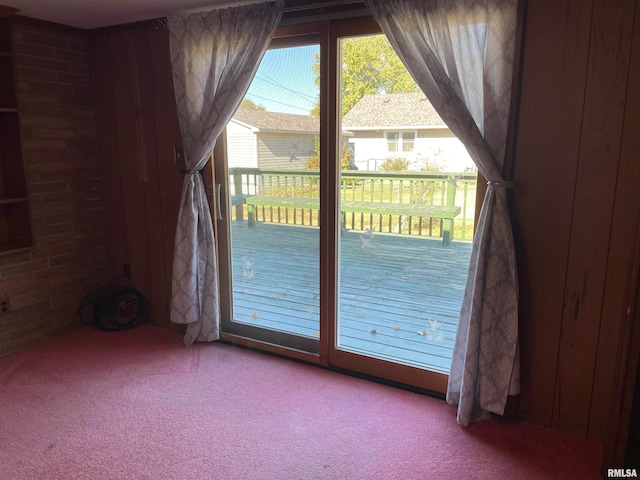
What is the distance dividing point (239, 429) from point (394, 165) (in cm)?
162

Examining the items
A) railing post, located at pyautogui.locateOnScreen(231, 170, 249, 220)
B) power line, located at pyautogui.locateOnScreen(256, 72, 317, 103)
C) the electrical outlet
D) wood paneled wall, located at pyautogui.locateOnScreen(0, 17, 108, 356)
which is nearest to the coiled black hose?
wood paneled wall, located at pyautogui.locateOnScreen(0, 17, 108, 356)

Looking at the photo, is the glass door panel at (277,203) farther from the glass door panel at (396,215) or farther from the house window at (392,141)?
the house window at (392,141)

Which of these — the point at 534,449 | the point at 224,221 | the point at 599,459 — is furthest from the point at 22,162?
the point at 599,459

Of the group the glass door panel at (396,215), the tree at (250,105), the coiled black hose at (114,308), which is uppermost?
the tree at (250,105)

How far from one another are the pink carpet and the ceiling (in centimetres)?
219

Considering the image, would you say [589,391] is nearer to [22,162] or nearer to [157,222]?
[157,222]

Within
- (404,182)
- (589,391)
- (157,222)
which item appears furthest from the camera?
(157,222)

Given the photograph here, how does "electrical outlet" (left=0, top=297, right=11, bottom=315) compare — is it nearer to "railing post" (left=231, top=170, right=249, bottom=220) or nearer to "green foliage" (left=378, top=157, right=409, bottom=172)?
"railing post" (left=231, top=170, right=249, bottom=220)

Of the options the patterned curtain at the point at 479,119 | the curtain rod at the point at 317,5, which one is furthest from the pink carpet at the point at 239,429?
the curtain rod at the point at 317,5

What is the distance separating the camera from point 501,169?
2170mm

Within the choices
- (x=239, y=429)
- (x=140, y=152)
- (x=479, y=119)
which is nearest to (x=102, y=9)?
(x=140, y=152)

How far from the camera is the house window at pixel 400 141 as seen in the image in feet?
8.22

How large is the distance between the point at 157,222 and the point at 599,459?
9.82 ft

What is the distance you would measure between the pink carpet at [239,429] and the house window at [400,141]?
1368 mm
